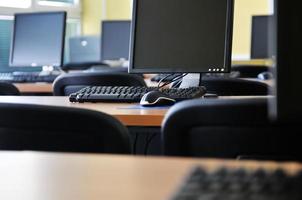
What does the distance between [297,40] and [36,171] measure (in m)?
0.39

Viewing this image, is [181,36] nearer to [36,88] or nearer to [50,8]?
[36,88]

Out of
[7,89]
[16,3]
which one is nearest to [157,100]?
[7,89]

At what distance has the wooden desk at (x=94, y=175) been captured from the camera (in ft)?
2.15

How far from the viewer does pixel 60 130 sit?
4.07ft

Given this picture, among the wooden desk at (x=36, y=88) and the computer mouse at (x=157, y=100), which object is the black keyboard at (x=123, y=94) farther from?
the wooden desk at (x=36, y=88)

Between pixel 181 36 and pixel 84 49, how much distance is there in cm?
402

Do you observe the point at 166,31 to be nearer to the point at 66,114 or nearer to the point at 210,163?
the point at 66,114

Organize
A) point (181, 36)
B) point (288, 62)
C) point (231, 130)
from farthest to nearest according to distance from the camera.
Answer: point (181, 36) < point (231, 130) < point (288, 62)

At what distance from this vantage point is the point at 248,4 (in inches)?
253

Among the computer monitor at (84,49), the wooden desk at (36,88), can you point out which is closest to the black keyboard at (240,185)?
the wooden desk at (36,88)

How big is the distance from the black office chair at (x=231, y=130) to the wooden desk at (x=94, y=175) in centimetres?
35

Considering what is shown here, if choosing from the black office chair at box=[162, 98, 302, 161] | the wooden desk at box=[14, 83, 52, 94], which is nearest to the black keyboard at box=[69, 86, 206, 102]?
the black office chair at box=[162, 98, 302, 161]

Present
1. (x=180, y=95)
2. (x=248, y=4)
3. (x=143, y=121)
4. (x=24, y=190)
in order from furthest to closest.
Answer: (x=248, y=4), (x=180, y=95), (x=143, y=121), (x=24, y=190)

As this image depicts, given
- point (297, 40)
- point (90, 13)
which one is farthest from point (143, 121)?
point (90, 13)
